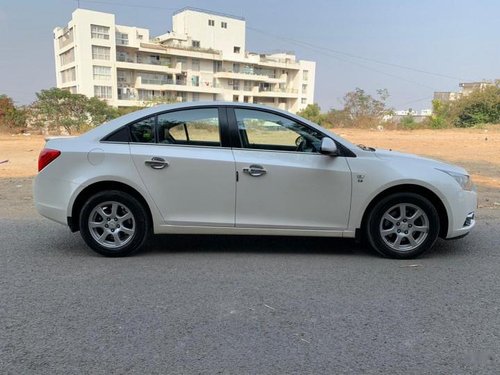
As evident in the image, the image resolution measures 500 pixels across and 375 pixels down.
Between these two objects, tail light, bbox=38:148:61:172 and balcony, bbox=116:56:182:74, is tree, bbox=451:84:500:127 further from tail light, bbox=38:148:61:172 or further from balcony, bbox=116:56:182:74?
tail light, bbox=38:148:61:172

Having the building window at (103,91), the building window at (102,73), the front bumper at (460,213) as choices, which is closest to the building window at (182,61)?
the building window at (102,73)

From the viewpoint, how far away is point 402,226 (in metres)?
4.93

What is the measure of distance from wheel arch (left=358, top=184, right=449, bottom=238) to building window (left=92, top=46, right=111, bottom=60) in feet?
202

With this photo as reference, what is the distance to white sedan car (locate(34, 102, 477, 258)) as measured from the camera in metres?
4.82

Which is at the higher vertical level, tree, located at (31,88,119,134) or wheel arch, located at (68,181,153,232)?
tree, located at (31,88,119,134)

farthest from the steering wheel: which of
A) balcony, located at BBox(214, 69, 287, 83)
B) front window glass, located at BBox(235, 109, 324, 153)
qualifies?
balcony, located at BBox(214, 69, 287, 83)

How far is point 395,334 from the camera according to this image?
3320 millimetres

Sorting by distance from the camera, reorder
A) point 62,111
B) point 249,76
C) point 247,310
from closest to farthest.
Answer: point 247,310
point 62,111
point 249,76

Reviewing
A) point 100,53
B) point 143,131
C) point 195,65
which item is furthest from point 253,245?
point 195,65

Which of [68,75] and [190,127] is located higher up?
[68,75]

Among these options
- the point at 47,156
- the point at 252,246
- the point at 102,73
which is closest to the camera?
the point at 47,156

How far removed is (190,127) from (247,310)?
2224 millimetres

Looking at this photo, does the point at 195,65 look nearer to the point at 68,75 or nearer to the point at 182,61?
the point at 182,61

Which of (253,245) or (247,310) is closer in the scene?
(247,310)
